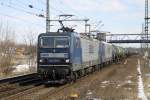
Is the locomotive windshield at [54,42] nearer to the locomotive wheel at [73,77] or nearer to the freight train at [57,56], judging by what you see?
the freight train at [57,56]

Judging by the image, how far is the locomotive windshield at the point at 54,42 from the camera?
22562mm

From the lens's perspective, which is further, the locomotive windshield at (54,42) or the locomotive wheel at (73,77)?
the locomotive wheel at (73,77)

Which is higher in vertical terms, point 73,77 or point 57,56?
point 57,56

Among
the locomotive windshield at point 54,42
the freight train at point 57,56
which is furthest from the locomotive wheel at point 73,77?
the locomotive windshield at point 54,42

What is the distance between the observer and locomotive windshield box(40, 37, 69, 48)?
74.0 ft

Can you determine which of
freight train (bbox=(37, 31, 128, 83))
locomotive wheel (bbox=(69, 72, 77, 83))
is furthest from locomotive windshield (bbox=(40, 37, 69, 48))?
locomotive wheel (bbox=(69, 72, 77, 83))

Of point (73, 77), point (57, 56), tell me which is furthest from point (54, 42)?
point (73, 77)

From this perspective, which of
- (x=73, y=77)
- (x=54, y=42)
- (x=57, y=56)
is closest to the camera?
(x=57, y=56)

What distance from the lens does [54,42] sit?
74.3 feet

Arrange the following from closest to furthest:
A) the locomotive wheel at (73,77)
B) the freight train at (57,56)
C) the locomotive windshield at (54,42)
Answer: the freight train at (57,56) < the locomotive windshield at (54,42) < the locomotive wheel at (73,77)

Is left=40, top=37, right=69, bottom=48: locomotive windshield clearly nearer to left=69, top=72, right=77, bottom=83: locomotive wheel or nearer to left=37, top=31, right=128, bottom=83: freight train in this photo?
left=37, top=31, right=128, bottom=83: freight train

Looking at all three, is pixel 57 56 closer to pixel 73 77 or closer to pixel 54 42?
pixel 54 42

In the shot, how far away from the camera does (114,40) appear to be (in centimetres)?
12331

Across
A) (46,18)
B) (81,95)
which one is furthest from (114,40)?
(81,95)
